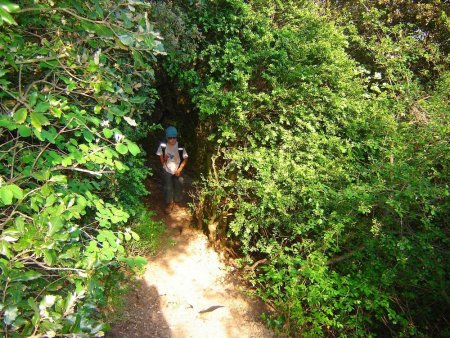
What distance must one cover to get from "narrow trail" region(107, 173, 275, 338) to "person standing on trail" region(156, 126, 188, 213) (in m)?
0.94

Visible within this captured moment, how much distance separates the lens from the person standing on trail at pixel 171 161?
19.5ft

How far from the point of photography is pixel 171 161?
605cm

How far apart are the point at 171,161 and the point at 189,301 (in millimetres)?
2596

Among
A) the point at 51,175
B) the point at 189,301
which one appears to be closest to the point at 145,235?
the point at 189,301

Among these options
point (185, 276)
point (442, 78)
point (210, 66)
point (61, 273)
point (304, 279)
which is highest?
point (442, 78)

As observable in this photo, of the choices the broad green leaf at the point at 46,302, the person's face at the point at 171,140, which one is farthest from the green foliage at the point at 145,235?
the broad green leaf at the point at 46,302

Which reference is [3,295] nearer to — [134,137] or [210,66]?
[134,137]

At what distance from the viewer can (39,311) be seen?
4.88 ft

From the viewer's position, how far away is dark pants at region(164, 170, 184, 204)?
620 cm

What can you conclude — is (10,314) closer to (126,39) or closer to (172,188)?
(126,39)

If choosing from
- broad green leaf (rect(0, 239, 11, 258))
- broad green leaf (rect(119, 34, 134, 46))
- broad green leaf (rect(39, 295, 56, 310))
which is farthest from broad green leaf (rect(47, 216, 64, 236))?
broad green leaf (rect(119, 34, 134, 46))

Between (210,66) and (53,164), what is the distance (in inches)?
157

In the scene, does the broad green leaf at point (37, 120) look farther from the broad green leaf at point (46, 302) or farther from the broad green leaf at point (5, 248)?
the broad green leaf at point (46, 302)

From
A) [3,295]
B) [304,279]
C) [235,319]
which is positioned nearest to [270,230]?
[304,279]
